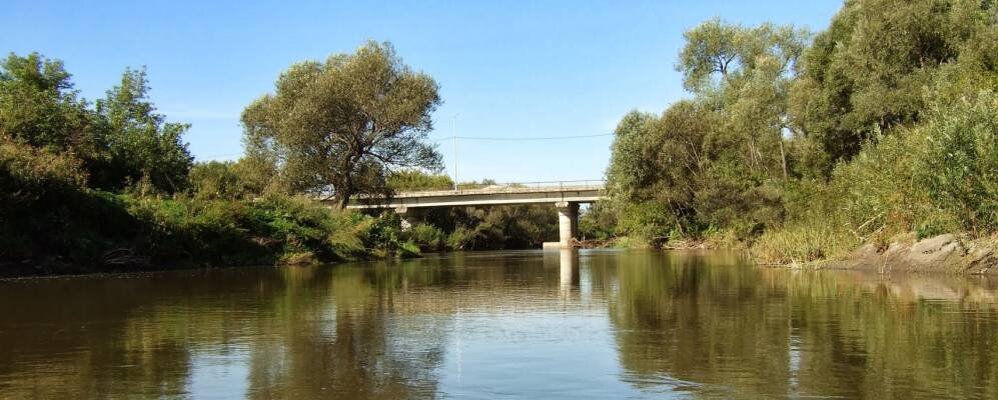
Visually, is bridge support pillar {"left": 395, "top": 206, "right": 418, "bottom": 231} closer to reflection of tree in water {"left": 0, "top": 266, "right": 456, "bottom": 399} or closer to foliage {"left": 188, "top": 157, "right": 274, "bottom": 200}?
foliage {"left": 188, "top": 157, "right": 274, "bottom": 200}

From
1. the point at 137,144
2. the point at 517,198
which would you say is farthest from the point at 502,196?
the point at 137,144

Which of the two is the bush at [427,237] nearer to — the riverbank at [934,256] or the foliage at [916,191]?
the foliage at [916,191]

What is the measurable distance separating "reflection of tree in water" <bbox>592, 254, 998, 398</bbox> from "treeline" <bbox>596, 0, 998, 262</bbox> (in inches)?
240

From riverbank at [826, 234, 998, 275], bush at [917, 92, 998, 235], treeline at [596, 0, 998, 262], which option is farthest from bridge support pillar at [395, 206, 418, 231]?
bush at [917, 92, 998, 235]

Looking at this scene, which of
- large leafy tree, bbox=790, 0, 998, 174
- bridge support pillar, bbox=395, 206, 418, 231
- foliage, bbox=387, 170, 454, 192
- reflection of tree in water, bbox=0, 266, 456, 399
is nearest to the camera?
reflection of tree in water, bbox=0, 266, 456, 399

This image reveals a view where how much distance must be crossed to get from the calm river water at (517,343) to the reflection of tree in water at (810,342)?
0.03m

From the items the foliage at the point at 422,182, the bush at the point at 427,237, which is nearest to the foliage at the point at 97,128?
the bush at the point at 427,237

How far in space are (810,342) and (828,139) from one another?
33346mm

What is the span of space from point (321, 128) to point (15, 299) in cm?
3189

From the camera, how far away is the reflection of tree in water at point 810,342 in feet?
24.0

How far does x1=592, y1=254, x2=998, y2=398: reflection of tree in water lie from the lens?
24.0 ft

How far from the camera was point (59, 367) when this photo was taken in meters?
8.70

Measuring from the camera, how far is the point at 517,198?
80938 millimetres

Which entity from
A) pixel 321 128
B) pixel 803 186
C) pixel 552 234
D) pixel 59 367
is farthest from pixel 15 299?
pixel 552 234
